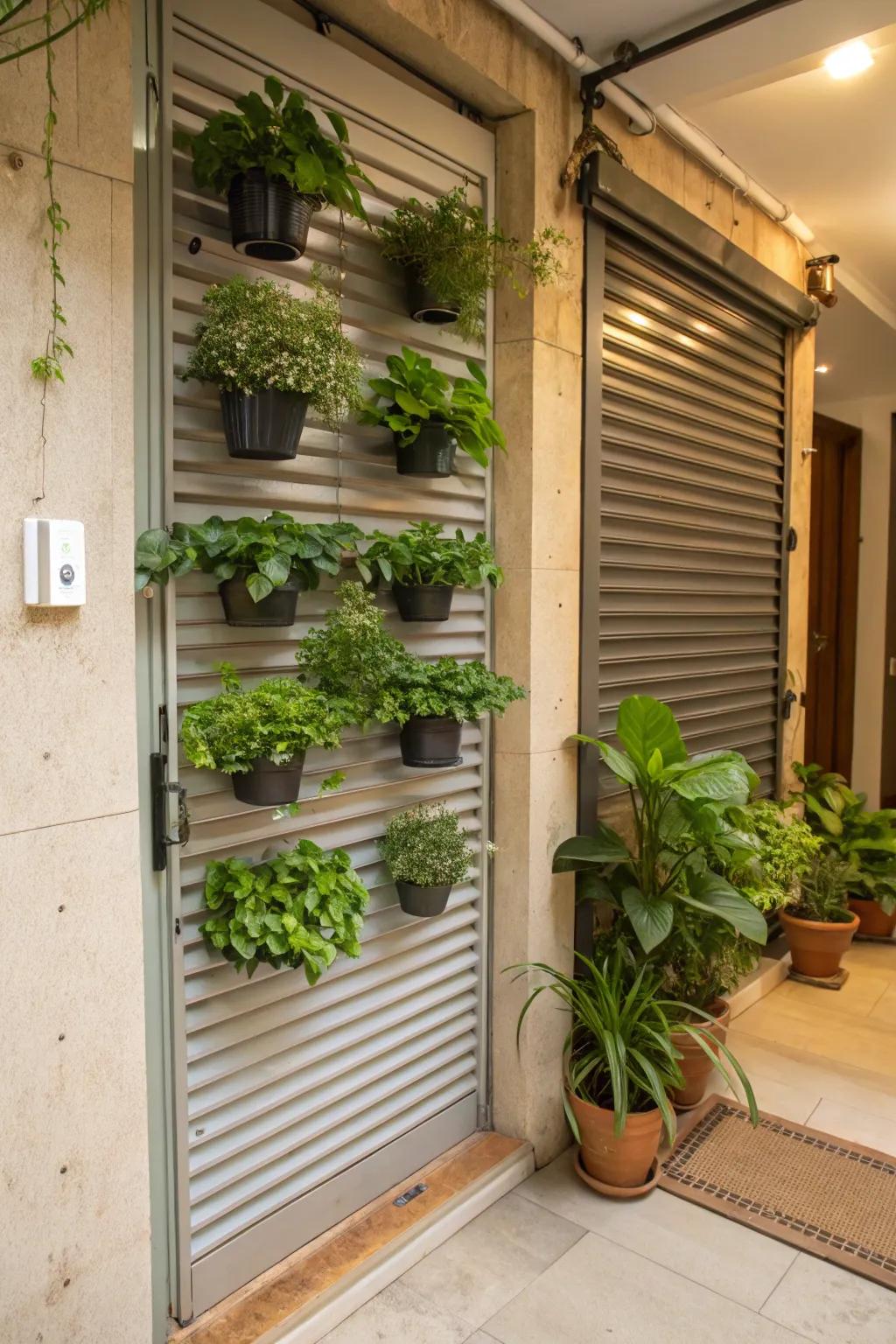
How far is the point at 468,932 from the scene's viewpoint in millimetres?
2537

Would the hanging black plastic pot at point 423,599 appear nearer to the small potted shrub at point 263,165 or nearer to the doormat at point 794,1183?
the small potted shrub at point 263,165

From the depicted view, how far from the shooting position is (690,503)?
330cm

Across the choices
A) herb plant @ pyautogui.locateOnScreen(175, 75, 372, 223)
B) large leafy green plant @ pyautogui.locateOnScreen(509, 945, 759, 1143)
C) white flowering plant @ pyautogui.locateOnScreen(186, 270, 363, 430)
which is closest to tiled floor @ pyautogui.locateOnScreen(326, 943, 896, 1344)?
large leafy green plant @ pyautogui.locateOnScreen(509, 945, 759, 1143)

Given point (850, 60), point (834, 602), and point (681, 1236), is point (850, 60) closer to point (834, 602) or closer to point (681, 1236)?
point (681, 1236)

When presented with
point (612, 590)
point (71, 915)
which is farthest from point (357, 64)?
point (71, 915)

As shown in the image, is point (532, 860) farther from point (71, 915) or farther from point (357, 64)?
point (357, 64)

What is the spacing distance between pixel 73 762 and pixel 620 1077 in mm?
1566

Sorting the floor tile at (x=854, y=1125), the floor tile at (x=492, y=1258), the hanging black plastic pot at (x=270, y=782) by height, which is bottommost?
the floor tile at (x=854, y=1125)

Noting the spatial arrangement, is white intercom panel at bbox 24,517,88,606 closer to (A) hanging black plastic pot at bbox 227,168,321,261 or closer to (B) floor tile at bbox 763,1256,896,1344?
(A) hanging black plastic pot at bbox 227,168,321,261

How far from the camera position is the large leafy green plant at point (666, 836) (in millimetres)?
2457

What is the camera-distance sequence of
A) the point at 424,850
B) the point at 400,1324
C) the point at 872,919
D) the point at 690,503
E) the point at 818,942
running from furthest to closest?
1. the point at 872,919
2. the point at 818,942
3. the point at 690,503
4. the point at 424,850
5. the point at 400,1324

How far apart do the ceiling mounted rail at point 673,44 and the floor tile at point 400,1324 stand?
3004 mm

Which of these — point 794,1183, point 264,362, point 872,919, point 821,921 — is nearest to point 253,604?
point 264,362

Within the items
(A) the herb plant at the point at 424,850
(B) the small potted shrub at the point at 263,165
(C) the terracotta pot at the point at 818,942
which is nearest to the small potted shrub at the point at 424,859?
(A) the herb plant at the point at 424,850
